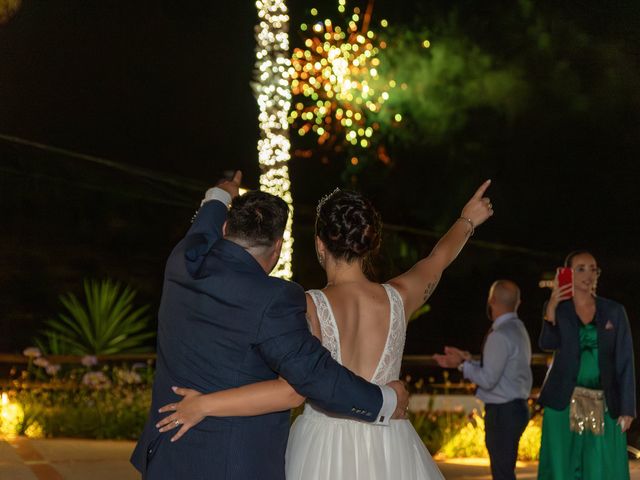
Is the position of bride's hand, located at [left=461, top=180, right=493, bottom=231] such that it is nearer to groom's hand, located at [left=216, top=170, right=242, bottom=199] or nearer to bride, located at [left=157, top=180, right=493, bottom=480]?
bride, located at [left=157, top=180, right=493, bottom=480]

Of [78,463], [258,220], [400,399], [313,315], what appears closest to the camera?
[258,220]

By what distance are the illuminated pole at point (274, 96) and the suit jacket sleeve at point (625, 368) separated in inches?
240

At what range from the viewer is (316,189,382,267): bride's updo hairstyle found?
174 inches

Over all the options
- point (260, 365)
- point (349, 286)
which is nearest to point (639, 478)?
point (349, 286)

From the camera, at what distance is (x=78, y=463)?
9.10 m

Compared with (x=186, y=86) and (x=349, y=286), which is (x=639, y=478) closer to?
(x=349, y=286)

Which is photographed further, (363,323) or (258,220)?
(363,323)

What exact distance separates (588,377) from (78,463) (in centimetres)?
431

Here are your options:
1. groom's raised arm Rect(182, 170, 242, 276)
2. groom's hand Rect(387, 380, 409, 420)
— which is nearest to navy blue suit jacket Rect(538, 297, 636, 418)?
groom's hand Rect(387, 380, 409, 420)

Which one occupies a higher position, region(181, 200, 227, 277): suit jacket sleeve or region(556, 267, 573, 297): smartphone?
region(556, 267, 573, 297): smartphone

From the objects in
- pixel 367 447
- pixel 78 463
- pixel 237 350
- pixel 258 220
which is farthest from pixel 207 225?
pixel 78 463

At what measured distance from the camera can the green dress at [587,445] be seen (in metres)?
7.28

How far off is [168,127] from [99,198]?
3.49 metres

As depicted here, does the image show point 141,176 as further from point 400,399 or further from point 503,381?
point 400,399
